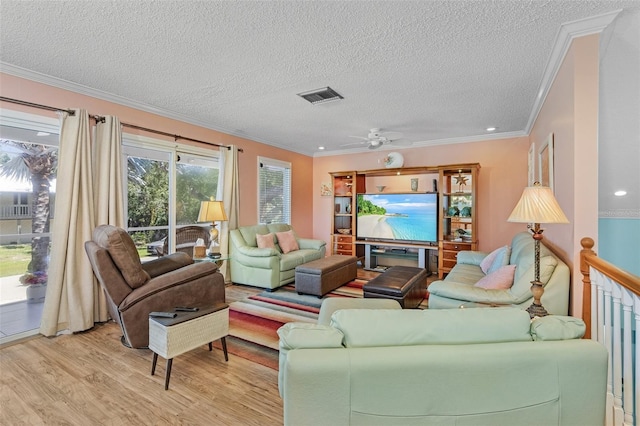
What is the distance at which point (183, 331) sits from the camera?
215 centimetres

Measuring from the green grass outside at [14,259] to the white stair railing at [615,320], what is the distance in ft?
15.2

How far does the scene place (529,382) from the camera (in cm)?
113

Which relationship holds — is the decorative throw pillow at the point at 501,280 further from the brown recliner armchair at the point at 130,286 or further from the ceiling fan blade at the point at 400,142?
the ceiling fan blade at the point at 400,142

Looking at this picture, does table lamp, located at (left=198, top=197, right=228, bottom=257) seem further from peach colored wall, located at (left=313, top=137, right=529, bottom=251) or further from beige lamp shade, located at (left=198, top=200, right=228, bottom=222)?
peach colored wall, located at (left=313, top=137, right=529, bottom=251)

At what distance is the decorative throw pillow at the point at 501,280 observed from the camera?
2.51m

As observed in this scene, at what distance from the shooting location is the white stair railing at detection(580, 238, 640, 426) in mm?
1458

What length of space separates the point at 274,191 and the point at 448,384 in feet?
17.4

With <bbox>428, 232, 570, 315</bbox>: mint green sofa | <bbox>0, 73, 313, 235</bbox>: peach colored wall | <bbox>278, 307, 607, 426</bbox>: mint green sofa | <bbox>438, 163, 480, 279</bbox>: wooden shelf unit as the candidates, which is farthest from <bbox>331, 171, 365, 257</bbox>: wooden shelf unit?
<bbox>278, 307, 607, 426</bbox>: mint green sofa

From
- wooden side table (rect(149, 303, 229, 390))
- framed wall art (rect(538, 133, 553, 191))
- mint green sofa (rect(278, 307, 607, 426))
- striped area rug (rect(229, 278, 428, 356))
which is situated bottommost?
striped area rug (rect(229, 278, 428, 356))

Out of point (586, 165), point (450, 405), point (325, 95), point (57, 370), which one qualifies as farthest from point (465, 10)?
point (57, 370)

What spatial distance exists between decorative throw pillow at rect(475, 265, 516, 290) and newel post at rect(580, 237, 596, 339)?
1.77ft

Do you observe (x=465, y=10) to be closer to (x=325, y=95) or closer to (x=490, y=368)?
(x=325, y=95)

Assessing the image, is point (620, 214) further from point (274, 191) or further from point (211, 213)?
point (274, 191)

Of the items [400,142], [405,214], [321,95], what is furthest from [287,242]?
[400,142]
